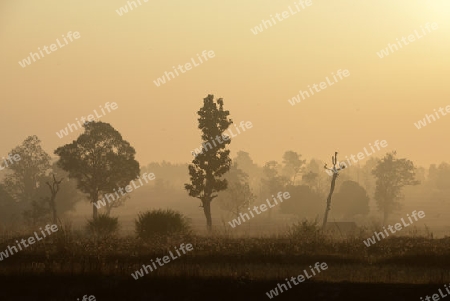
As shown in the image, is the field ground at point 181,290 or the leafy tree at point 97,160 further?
the leafy tree at point 97,160

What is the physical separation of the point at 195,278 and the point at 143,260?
5.58 metres

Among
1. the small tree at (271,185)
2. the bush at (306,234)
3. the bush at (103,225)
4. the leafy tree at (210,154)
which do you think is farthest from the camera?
the small tree at (271,185)

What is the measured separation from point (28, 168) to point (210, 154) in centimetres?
5300

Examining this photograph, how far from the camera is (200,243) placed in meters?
29.2

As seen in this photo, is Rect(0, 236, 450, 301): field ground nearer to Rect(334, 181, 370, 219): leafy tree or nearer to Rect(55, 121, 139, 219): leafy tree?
Rect(55, 121, 139, 219): leafy tree

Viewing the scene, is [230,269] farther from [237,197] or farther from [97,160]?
[237,197]


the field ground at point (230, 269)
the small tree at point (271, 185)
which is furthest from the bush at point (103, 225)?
the small tree at point (271, 185)

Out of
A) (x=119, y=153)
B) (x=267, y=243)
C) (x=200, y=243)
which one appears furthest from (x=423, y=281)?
(x=119, y=153)

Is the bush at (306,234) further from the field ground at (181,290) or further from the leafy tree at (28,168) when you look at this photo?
the leafy tree at (28,168)

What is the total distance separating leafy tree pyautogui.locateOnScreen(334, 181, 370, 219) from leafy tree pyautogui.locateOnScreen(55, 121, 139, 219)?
152 feet

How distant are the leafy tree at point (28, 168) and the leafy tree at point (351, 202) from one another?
5649 centimetres

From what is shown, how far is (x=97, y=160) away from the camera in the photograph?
258 feet

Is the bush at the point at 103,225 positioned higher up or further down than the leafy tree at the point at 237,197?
higher up

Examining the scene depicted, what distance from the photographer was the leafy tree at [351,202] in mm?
108000
